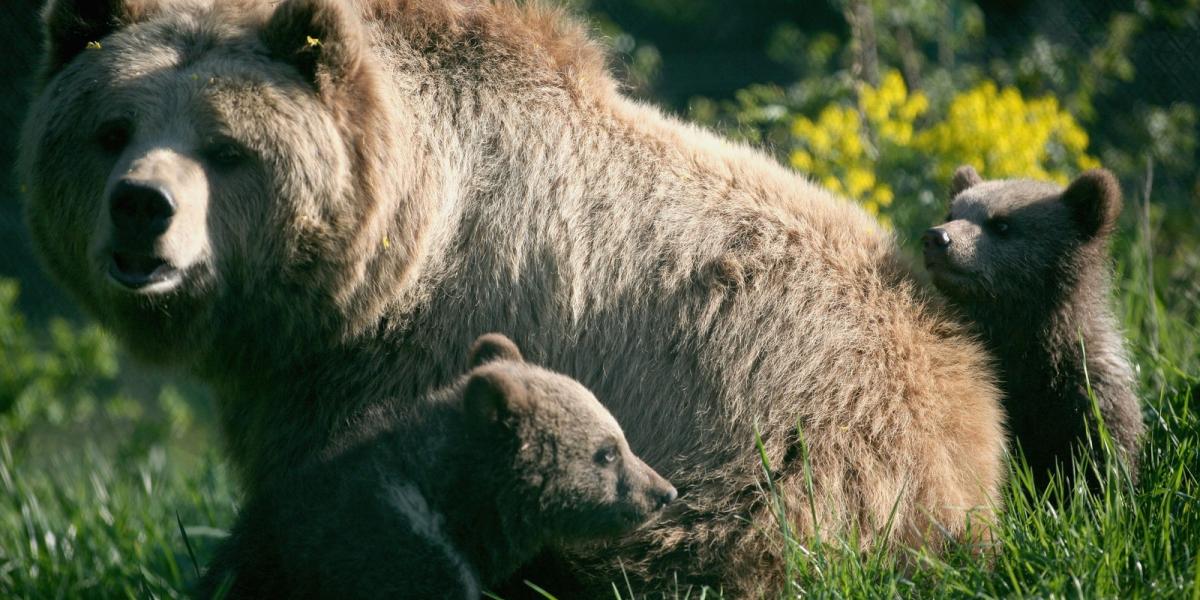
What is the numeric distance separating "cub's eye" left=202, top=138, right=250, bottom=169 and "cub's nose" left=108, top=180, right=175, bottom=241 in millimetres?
238

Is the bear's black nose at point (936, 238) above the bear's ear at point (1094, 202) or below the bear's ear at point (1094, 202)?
below

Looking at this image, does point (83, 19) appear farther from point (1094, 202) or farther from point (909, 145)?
point (909, 145)

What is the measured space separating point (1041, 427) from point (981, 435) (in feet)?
1.50

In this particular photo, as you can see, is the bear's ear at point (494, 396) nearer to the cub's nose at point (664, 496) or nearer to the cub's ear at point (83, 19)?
the cub's nose at point (664, 496)

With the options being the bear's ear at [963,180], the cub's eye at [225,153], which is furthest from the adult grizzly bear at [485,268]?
the bear's ear at [963,180]

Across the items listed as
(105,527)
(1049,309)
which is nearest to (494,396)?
(1049,309)

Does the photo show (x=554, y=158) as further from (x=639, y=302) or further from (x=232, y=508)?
(x=232, y=508)

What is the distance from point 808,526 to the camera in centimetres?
361

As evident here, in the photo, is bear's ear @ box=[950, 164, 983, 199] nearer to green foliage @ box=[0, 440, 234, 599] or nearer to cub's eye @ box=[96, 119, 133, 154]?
cub's eye @ box=[96, 119, 133, 154]

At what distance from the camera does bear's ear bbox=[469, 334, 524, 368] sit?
3.55 meters

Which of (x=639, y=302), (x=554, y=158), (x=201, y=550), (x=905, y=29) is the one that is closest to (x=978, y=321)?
(x=639, y=302)

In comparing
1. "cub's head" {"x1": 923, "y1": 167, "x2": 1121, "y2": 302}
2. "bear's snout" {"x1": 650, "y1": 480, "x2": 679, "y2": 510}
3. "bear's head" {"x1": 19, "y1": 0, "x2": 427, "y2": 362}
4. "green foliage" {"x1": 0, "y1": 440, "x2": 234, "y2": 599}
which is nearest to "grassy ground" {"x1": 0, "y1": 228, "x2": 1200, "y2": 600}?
"green foliage" {"x1": 0, "y1": 440, "x2": 234, "y2": 599}

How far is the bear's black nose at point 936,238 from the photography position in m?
4.20

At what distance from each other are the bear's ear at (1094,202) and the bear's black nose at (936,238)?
1.55 ft
